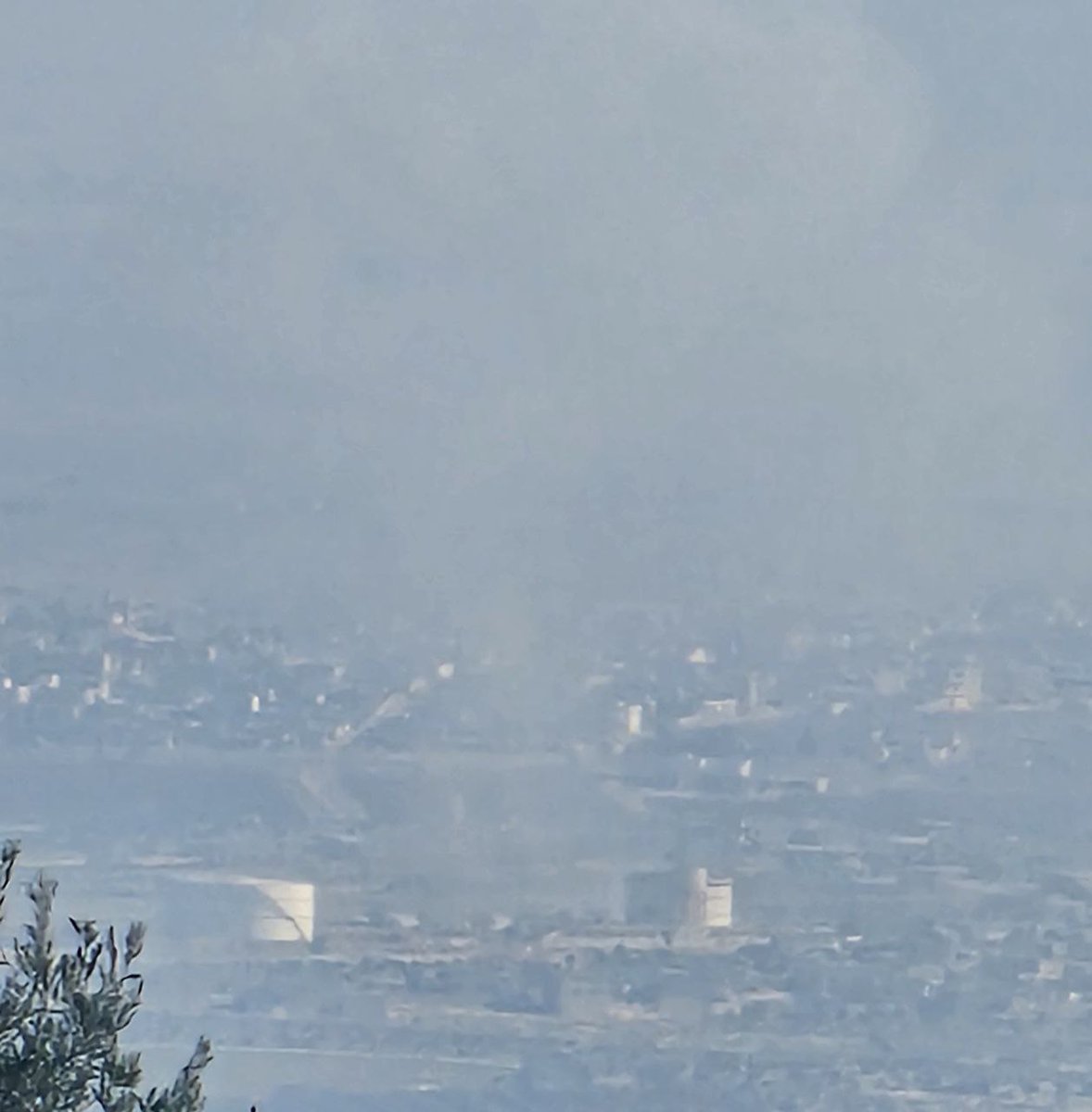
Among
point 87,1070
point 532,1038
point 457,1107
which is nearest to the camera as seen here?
point 87,1070

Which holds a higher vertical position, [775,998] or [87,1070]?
[775,998]

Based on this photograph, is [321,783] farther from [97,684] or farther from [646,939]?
[646,939]

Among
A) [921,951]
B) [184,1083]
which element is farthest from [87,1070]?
Result: [921,951]

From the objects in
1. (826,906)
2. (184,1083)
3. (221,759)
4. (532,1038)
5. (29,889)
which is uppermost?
(221,759)

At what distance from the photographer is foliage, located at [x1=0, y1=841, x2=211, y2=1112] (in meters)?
3.41

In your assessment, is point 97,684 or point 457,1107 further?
point 97,684

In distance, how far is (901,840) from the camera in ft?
74.9

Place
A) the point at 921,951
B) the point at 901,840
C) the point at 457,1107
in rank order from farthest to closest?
the point at 901,840
the point at 921,951
the point at 457,1107

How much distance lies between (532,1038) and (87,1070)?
1576 centimetres

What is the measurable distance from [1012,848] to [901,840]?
1.10 metres

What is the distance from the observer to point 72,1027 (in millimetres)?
3484

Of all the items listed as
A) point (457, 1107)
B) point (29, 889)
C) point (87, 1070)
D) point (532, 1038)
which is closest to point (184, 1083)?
point (87, 1070)

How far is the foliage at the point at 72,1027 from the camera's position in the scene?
341 cm

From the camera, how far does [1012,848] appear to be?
A: 2305cm
